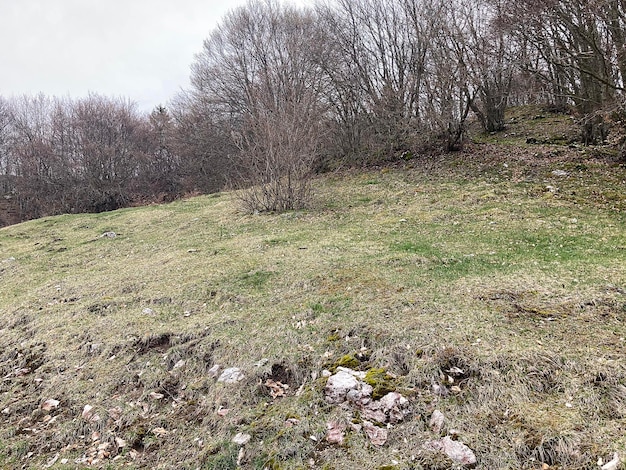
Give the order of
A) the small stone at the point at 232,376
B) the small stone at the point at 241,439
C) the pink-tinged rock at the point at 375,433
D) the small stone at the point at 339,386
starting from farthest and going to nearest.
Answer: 1. the small stone at the point at 232,376
2. the small stone at the point at 339,386
3. the small stone at the point at 241,439
4. the pink-tinged rock at the point at 375,433

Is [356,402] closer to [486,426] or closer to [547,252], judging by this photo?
[486,426]

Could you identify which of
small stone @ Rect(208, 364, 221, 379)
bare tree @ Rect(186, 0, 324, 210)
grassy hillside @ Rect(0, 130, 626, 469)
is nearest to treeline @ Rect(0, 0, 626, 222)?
bare tree @ Rect(186, 0, 324, 210)

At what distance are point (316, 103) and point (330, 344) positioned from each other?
1347 cm

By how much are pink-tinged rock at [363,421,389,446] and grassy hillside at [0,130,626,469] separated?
0.07 m

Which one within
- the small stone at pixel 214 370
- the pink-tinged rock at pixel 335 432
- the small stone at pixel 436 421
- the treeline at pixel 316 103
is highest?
the treeline at pixel 316 103

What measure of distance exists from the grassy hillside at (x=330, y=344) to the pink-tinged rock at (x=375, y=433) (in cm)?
7

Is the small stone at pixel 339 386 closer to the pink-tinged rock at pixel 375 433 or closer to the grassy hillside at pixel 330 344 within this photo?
the grassy hillside at pixel 330 344

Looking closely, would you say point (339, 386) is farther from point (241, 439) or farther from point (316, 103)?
point (316, 103)

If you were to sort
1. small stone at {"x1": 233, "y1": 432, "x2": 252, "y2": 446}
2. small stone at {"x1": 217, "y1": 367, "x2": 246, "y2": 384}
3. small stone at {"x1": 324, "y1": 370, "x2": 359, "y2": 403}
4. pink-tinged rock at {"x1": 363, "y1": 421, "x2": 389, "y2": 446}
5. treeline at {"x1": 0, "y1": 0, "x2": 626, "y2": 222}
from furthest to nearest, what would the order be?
treeline at {"x1": 0, "y1": 0, "x2": 626, "y2": 222}
small stone at {"x1": 217, "y1": 367, "x2": 246, "y2": 384}
small stone at {"x1": 324, "y1": 370, "x2": 359, "y2": 403}
small stone at {"x1": 233, "y1": 432, "x2": 252, "y2": 446}
pink-tinged rock at {"x1": 363, "y1": 421, "x2": 389, "y2": 446}

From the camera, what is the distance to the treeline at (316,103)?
11.8 m

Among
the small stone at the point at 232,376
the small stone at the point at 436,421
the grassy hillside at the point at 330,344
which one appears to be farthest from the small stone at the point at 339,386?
the small stone at the point at 232,376

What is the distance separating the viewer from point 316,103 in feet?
52.2

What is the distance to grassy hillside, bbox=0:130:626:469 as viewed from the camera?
9.53 feet

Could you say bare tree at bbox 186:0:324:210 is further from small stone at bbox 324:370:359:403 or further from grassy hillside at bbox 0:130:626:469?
small stone at bbox 324:370:359:403
